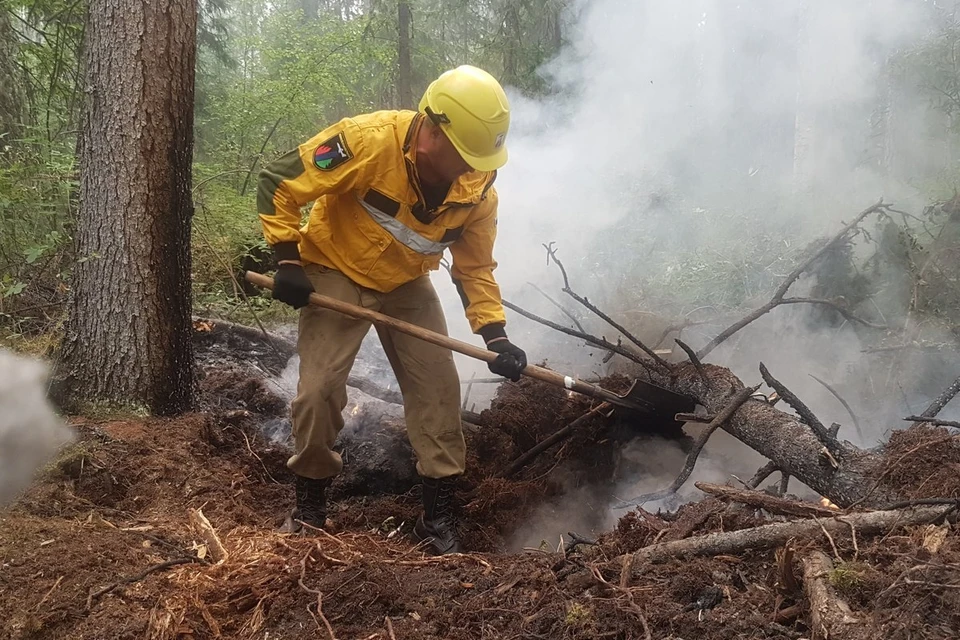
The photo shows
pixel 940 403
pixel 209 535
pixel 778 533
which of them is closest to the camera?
pixel 778 533

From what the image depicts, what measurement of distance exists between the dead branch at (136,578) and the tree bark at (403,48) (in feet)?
32.3

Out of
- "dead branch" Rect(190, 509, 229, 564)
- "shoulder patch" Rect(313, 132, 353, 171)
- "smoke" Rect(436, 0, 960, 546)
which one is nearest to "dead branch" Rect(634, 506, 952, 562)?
"dead branch" Rect(190, 509, 229, 564)

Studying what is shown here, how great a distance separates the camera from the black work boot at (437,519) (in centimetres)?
330

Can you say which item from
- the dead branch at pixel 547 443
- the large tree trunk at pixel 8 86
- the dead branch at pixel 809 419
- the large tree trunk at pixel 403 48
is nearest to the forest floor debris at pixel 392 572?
the dead branch at pixel 809 419

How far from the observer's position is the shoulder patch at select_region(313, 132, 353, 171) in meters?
2.89

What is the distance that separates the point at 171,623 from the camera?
76.0 inches

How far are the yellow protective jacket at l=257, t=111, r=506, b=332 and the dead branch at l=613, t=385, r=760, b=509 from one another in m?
1.51

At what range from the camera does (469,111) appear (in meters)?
2.87

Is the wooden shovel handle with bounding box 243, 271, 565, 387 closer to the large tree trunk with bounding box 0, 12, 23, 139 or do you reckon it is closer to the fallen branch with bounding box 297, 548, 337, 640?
the fallen branch with bounding box 297, 548, 337, 640

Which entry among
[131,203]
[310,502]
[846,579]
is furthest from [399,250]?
[846,579]

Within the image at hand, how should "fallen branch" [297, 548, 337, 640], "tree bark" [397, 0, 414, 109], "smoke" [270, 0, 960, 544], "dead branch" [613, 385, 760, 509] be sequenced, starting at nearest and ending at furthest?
"fallen branch" [297, 548, 337, 640] < "dead branch" [613, 385, 760, 509] < "smoke" [270, 0, 960, 544] < "tree bark" [397, 0, 414, 109]

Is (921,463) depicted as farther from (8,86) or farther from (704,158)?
(704,158)

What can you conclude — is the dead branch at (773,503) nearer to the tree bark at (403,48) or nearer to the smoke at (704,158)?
the smoke at (704,158)

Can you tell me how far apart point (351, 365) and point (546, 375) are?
1048 millimetres
